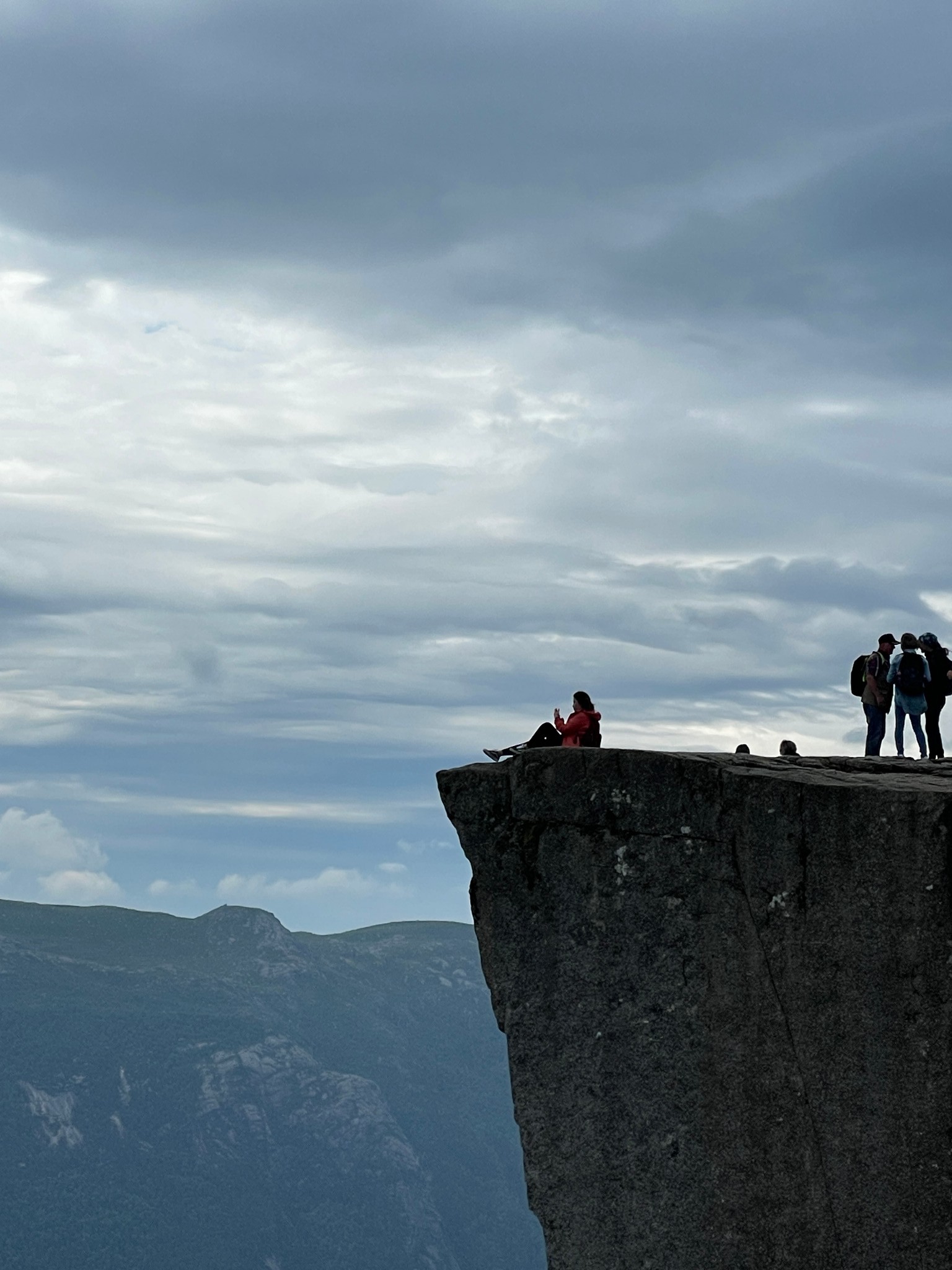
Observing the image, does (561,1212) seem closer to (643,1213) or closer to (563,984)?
(643,1213)

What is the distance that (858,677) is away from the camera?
26.3m

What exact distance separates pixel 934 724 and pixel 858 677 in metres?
1.63

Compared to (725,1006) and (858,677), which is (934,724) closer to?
(858,677)

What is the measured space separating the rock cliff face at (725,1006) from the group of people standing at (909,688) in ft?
22.3

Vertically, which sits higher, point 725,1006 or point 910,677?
point 910,677

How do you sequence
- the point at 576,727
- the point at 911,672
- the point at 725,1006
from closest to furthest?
the point at 725,1006 < the point at 576,727 < the point at 911,672

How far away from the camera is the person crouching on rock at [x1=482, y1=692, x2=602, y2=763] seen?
65.2 feet

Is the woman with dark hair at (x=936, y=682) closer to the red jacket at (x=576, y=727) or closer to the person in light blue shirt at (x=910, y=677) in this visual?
the person in light blue shirt at (x=910, y=677)

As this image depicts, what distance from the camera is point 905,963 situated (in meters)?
16.7

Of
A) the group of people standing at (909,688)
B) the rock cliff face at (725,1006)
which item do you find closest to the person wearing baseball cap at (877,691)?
the group of people standing at (909,688)

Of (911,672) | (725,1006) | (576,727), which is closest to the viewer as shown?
(725,1006)

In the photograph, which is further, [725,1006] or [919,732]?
[919,732]

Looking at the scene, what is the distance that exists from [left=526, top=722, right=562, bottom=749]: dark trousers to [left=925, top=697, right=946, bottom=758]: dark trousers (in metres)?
8.54

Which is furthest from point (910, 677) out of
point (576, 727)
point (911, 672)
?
→ point (576, 727)
